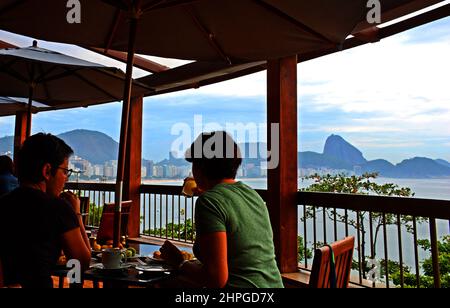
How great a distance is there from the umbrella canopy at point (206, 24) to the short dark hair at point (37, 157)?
4.45 feet

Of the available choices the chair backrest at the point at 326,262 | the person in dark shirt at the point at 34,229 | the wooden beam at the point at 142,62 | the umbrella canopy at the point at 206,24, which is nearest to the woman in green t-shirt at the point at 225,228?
the chair backrest at the point at 326,262

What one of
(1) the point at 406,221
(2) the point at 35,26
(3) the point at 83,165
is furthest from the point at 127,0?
(3) the point at 83,165

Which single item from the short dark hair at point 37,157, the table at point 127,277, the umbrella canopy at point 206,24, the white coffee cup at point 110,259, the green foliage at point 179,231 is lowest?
the green foliage at point 179,231

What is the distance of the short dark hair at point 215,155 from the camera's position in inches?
70.3

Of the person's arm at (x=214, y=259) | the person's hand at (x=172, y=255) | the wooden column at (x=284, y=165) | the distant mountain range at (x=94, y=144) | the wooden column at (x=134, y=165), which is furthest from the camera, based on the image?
the distant mountain range at (x=94, y=144)

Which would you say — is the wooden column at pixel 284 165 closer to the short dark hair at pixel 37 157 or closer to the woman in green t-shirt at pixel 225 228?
the woman in green t-shirt at pixel 225 228

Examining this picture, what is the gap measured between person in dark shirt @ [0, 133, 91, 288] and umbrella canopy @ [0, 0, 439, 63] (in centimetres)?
149

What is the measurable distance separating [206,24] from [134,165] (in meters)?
3.82

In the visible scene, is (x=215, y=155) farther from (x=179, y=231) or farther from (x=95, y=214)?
(x=95, y=214)

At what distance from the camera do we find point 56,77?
13.2 ft

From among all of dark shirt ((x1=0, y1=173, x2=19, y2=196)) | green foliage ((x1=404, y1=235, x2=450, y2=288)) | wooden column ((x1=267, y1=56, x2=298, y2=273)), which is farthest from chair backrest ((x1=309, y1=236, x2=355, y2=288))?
dark shirt ((x1=0, y1=173, x2=19, y2=196))

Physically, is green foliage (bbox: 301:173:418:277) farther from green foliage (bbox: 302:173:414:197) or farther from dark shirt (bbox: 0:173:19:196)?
dark shirt (bbox: 0:173:19:196)

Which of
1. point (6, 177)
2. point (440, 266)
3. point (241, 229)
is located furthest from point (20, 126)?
point (440, 266)

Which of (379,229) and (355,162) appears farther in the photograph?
(355,162)
